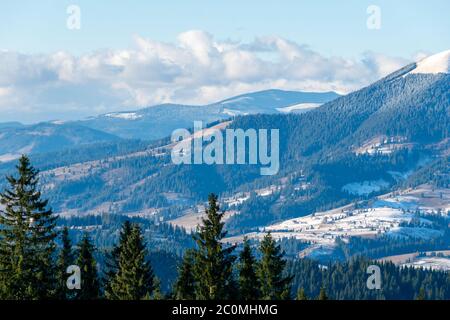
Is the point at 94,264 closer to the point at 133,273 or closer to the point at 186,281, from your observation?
the point at 133,273

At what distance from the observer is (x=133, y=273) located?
103 metres

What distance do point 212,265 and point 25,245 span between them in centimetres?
1934

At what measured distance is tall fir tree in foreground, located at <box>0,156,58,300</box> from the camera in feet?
301

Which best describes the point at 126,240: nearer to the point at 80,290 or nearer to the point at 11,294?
the point at 80,290

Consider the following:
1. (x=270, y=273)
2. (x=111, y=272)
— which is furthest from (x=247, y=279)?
(x=111, y=272)

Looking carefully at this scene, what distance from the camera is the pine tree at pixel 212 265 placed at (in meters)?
96.9

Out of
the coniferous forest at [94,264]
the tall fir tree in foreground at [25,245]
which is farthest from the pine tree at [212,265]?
the tall fir tree in foreground at [25,245]

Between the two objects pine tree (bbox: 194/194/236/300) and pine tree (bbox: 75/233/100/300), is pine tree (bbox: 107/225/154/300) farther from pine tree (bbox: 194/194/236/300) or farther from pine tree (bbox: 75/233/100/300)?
pine tree (bbox: 194/194/236/300)

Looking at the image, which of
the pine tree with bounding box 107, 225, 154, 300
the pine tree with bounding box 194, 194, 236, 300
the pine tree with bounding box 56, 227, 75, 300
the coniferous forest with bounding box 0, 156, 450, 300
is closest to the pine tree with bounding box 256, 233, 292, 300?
the coniferous forest with bounding box 0, 156, 450, 300

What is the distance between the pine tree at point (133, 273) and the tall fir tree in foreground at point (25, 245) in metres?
10.7
